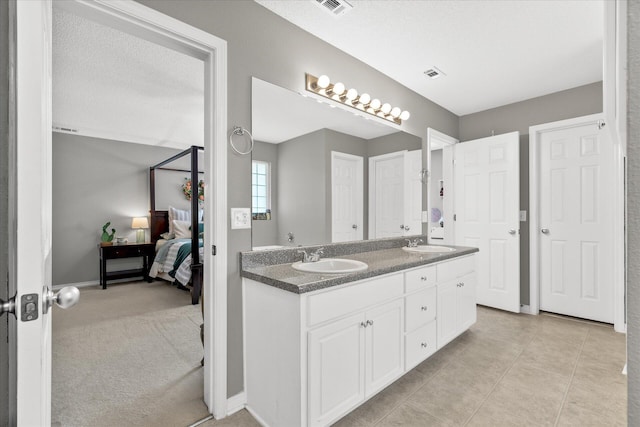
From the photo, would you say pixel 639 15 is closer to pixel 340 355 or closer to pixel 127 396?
pixel 340 355

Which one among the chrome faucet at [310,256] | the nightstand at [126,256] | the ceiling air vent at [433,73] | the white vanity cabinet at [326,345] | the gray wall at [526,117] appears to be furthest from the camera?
the nightstand at [126,256]

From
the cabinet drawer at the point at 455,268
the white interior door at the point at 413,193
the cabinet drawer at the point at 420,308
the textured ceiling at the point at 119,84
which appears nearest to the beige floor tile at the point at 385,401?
the cabinet drawer at the point at 420,308

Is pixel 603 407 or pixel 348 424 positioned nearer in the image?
pixel 348 424

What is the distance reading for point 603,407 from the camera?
68.7 inches

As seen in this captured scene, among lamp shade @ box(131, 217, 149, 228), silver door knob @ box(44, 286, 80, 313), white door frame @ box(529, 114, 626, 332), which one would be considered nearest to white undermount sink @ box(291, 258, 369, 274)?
silver door knob @ box(44, 286, 80, 313)

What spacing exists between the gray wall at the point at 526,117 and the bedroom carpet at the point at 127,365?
3.61 meters

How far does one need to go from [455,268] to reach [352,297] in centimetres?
137

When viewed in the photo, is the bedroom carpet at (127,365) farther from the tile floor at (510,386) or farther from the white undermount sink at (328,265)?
the white undermount sink at (328,265)

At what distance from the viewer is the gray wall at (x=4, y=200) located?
0.76 metres

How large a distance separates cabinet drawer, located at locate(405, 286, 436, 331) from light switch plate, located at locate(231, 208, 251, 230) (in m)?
1.14

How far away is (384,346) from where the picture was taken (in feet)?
5.85

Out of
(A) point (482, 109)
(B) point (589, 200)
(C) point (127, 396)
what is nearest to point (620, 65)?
(C) point (127, 396)

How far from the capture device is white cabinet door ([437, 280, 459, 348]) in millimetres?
2324

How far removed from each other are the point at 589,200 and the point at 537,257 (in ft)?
2.55
